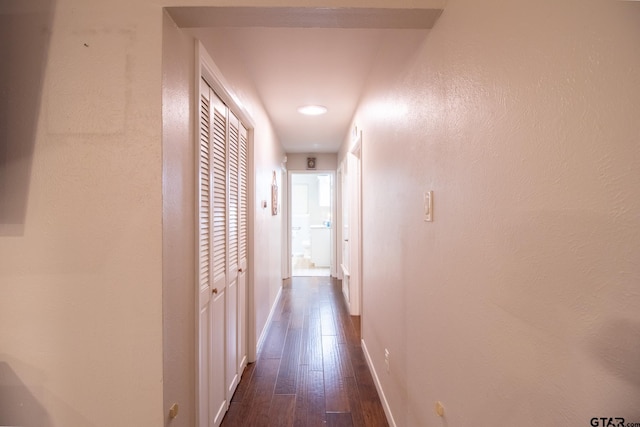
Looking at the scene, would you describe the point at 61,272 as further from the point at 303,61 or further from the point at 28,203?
the point at 303,61

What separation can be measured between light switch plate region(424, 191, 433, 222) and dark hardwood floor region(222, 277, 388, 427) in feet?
5.00

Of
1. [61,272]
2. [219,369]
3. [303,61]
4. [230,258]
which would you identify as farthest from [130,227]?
[303,61]

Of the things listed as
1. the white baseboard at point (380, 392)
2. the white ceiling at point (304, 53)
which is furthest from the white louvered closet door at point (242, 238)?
the white baseboard at point (380, 392)

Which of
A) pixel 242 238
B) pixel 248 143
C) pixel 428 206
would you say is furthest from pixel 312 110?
pixel 428 206

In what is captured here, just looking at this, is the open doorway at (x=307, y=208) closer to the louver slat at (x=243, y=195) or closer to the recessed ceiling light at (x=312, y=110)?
the recessed ceiling light at (x=312, y=110)

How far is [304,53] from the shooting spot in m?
2.19

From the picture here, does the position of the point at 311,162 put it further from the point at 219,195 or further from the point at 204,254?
the point at 204,254

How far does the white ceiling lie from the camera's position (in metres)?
1.21

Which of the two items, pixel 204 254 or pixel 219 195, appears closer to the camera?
pixel 204 254

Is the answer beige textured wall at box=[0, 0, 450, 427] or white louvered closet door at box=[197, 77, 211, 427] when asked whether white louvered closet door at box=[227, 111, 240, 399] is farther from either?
beige textured wall at box=[0, 0, 450, 427]

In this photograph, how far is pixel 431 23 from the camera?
3.93ft

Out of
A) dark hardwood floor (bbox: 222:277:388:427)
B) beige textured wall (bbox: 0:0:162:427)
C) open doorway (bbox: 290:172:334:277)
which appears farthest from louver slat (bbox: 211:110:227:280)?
open doorway (bbox: 290:172:334:277)

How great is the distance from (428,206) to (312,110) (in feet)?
7.96

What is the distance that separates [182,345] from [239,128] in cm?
167
